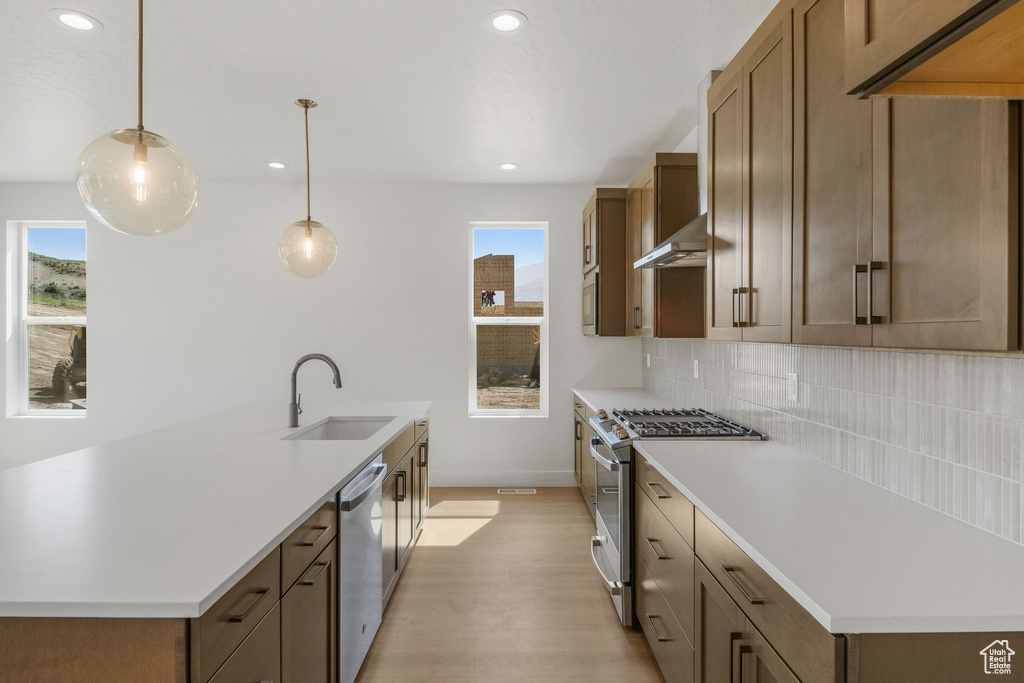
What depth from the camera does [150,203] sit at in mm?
1691

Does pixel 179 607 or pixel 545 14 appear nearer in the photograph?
pixel 179 607

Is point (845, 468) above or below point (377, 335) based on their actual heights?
below

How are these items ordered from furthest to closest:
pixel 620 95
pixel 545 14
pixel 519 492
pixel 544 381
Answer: pixel 544 381 → pixel 519 492 → pixel 620 95 → pixel 545 14

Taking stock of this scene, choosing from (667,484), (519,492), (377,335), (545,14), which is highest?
(545,14)

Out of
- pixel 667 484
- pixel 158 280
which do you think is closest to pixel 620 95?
pixel 667 484

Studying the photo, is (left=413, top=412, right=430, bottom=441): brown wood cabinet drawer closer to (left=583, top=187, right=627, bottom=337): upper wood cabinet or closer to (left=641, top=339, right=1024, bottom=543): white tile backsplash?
(left=583, top=187, right=627, bottom=337): upper wood cabinet

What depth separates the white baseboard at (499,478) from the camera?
4793mm

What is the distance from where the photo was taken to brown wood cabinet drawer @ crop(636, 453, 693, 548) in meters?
1.72

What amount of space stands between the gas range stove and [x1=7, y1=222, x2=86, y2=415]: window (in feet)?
15.6

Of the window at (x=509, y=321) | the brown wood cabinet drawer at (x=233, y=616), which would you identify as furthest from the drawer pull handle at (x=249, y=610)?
the window at (x=509, y=321)

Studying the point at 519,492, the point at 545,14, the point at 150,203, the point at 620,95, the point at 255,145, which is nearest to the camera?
the point at 150,203

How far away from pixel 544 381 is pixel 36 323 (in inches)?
179

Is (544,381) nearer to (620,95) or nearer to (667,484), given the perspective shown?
(620,95)

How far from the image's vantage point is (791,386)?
2.23 metres
